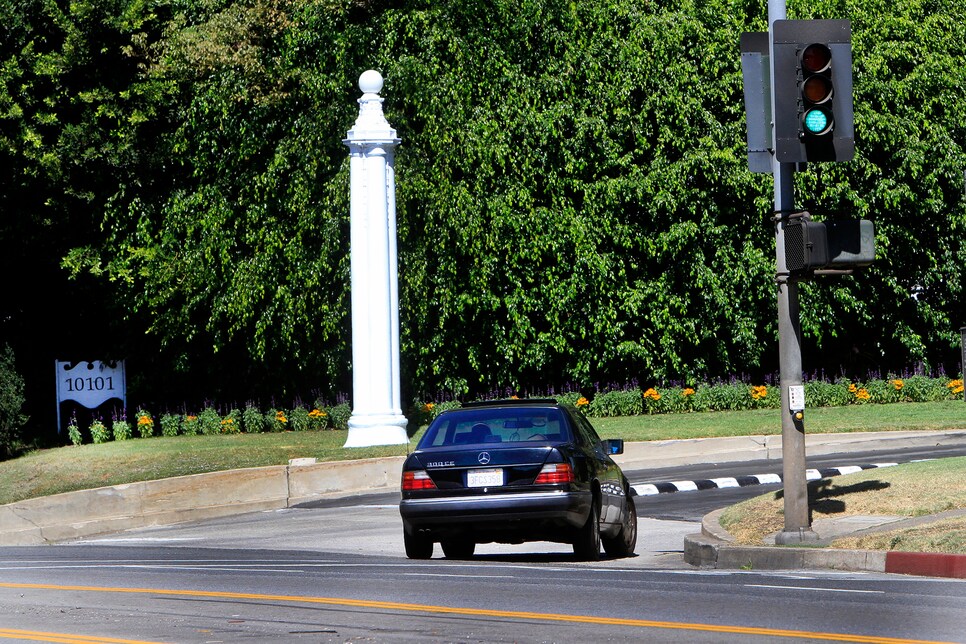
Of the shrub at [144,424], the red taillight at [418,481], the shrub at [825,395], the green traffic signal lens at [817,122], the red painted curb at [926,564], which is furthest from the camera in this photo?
the shrub at [144,424]

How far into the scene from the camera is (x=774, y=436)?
2603cm

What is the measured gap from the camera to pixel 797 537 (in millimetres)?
13117

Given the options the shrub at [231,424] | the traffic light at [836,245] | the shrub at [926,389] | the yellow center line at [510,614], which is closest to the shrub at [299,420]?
the shrub at [231,424]

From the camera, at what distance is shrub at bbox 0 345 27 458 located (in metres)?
27.7

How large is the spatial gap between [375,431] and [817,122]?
15.2 meters

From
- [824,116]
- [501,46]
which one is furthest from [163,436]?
[824,116]

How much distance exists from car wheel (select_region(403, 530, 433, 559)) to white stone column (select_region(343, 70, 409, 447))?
12.3 m

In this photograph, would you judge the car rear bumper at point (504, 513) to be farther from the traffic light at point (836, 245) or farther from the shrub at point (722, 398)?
the shrub at point (722, 398)

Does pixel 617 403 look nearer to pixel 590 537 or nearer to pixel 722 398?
pixel 722 398

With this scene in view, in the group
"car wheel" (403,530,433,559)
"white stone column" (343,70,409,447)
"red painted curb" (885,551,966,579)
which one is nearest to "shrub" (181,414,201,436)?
"white stone column" (343,70,409,447)

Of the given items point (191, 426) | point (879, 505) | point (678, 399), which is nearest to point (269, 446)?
point (191, 426)

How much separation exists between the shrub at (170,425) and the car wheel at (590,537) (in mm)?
18813

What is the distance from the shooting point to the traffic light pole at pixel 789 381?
43.3 ft

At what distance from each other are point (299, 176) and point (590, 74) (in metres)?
6.44
